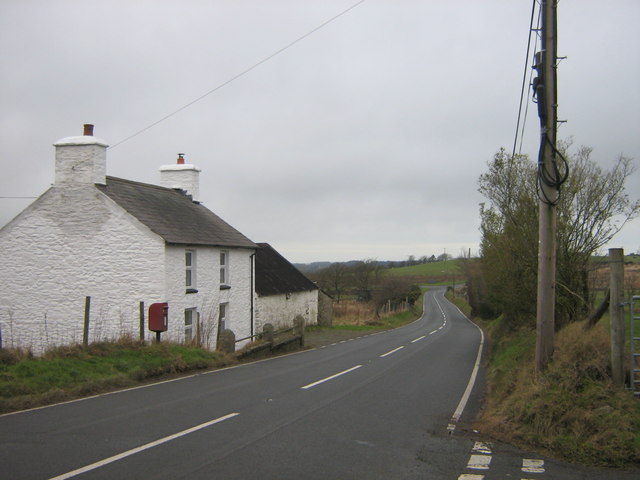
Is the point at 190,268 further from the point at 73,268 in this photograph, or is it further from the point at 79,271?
the point at 73,268

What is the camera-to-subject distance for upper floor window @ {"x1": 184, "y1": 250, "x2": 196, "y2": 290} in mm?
20875

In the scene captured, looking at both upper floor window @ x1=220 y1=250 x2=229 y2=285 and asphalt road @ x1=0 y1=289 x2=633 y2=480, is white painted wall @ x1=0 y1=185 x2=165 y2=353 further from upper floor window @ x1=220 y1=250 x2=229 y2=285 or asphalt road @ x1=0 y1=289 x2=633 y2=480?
asphalt road @ x1=0 y1=289 x2=633 y2=480

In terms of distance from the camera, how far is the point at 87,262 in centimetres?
1919

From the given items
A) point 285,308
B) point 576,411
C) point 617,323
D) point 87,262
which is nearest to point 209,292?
point 87,262

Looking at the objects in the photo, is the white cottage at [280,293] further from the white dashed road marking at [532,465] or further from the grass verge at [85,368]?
the white dashed road marking at [532,465]

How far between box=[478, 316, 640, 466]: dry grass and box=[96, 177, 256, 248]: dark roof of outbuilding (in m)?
13.4

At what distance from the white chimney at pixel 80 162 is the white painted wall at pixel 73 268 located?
0.32 meters

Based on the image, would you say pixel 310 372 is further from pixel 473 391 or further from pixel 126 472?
pixel 126 472

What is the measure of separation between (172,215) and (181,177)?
5090 mm

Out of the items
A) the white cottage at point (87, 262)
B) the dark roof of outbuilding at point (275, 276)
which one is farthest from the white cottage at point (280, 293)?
the white cottage at point (87, 262)

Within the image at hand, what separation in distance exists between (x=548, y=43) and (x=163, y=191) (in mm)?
19025

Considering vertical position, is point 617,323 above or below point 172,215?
below

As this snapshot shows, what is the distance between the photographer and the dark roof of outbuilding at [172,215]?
19609 mm

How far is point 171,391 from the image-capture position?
11.4m
